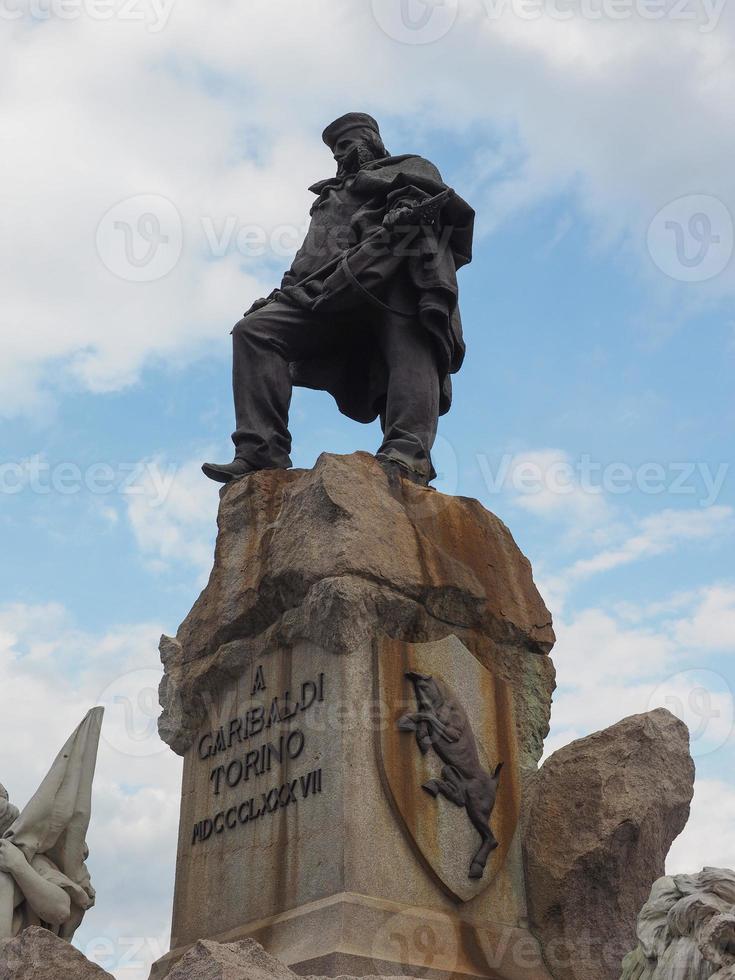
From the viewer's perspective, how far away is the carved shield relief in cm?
516

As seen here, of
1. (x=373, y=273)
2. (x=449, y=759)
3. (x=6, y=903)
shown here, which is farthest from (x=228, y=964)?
(x=373, y=273)

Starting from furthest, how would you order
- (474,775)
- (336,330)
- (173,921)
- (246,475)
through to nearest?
(336,330)
(246,475)
(173,921)
(474,775)

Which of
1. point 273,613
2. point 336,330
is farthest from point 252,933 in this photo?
point 336,330

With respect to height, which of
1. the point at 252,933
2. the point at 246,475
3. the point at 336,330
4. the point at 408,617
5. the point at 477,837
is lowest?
the point at 252,933

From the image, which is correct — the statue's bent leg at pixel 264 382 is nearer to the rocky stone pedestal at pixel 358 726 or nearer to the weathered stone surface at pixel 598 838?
the rocky stone pedestal at pixel 358 726

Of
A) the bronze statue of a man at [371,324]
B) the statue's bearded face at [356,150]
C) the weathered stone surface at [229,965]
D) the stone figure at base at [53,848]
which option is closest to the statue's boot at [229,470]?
the bronze statue of a man at [371,324]

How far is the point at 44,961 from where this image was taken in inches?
176

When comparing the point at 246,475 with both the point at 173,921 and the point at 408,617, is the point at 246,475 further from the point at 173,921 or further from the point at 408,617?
the point at 173,921

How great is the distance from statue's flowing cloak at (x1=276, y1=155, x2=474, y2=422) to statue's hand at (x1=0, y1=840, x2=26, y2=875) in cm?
303

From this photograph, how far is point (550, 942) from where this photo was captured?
5.36 metres

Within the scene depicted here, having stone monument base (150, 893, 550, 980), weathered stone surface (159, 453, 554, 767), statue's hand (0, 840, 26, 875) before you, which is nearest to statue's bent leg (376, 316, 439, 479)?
weathered stone surface (159, 453, 554, 767)

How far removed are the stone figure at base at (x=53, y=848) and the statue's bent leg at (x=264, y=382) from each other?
1.67 meters

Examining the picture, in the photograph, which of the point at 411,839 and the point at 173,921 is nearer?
the point at 411,839

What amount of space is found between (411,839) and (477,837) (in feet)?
1.27
